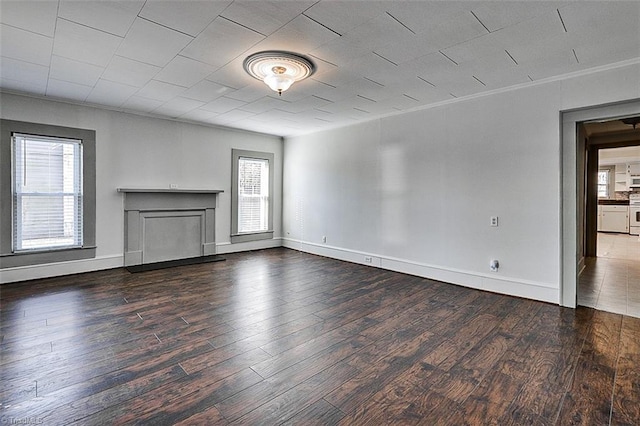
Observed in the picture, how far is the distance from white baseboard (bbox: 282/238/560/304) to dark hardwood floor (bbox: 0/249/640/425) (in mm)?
171

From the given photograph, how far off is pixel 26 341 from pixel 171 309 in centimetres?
116

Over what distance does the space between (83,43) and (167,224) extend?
11.4ft

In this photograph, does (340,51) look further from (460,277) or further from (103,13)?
(460,277)

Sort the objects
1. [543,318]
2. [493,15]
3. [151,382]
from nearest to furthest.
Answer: [151,382], [493,15], [543,318]

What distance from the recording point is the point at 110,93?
14.2 feet

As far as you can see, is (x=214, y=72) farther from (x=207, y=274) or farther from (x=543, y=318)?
(x=543, y=318)

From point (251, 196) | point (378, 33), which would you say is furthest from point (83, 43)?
point (251, 196)

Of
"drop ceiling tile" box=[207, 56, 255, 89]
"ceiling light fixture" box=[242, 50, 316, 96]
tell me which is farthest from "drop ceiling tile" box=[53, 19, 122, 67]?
"ceiling light fixture" box=[242, 50, 316, 96]

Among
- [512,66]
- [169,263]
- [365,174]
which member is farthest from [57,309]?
[512,66]

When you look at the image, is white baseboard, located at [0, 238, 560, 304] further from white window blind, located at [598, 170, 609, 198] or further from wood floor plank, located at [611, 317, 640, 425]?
white window blind, located at [598, 170, 609, 198]

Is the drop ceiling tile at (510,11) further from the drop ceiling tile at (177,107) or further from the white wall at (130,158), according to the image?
the white wall at (130,158)

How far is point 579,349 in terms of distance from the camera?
102 inches

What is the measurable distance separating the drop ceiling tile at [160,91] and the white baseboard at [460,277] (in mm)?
3816

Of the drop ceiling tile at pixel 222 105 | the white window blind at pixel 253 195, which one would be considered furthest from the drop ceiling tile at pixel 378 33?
the white window blind at pixel 253 195
